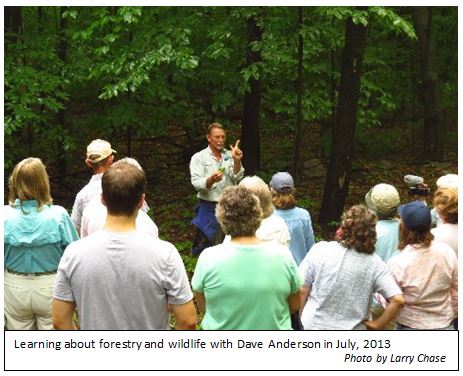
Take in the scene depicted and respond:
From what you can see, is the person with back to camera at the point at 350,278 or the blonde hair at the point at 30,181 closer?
the person with back to camera at the point at 350,278

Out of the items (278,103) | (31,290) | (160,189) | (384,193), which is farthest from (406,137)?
(31,290)

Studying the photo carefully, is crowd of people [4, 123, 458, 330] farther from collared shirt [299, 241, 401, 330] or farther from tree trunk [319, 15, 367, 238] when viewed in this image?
tree trunk [319, 15, 367, 238]

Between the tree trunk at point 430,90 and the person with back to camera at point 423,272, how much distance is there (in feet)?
38.2

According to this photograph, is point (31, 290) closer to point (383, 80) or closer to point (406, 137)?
point (383, 80)

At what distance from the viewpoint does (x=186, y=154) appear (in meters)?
14.3

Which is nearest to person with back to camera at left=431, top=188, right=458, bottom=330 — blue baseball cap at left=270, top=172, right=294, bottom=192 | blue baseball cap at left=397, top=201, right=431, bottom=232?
blue baseball cap at left=397, top=201, right=431, bottom=232

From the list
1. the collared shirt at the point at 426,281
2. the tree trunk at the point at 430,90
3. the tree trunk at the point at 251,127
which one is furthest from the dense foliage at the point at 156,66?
the collared shirt at the point at 426,281

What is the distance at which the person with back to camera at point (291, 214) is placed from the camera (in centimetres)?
528

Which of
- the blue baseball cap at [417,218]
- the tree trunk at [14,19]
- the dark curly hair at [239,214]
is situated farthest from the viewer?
the tree trunk at [14,19]

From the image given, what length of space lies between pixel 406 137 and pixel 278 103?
6865 millimetres

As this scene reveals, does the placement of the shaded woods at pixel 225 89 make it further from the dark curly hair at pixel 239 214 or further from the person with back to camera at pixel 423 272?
the dark curly hair at pixel 239 214

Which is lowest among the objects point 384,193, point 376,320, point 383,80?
point 376,320

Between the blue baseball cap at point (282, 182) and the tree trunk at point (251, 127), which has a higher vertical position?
the tree trunk at point (251, 127)

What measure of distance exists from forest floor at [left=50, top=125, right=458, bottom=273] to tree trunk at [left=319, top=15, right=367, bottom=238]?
0.47 meters
